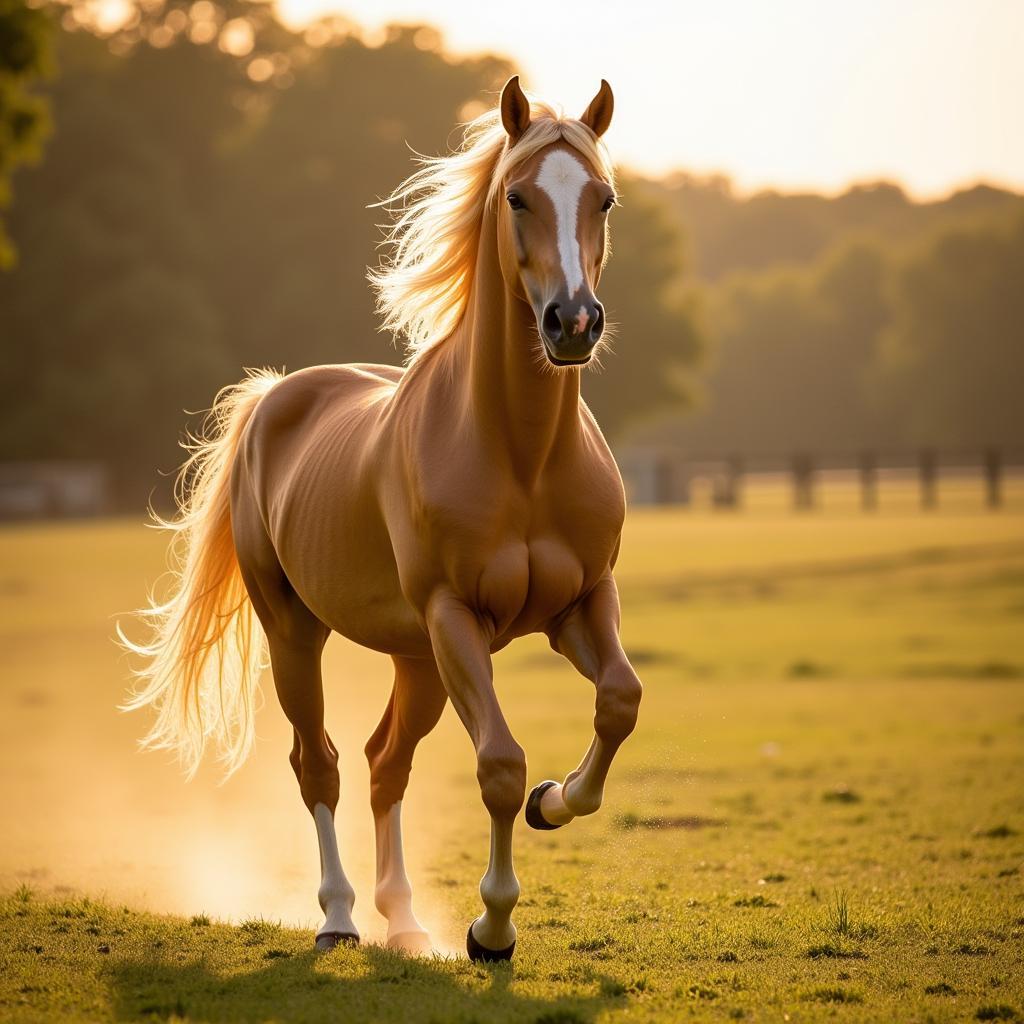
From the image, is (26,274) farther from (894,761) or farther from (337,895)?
Result: (337,895)

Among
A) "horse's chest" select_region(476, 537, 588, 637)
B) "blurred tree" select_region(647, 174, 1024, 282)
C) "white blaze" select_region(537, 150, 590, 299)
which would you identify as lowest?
"horse's chest" select_region(476, 537, 588, 637)

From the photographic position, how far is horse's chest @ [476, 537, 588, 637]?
16.7ft

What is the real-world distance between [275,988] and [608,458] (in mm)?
2114

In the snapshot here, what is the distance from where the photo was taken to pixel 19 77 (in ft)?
71.7

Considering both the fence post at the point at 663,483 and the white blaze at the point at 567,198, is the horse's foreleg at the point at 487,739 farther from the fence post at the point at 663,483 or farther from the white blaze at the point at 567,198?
the fence post at the point at 663,483

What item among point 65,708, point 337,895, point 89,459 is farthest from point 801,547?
point 89,459

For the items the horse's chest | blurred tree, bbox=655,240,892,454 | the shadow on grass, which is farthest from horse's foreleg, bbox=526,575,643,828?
blurred tree, bbox=655,240,892,454

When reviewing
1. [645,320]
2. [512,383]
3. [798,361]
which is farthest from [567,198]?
[798,361]

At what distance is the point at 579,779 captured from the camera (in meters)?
5.30

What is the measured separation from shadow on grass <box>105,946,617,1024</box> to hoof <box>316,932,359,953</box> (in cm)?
19

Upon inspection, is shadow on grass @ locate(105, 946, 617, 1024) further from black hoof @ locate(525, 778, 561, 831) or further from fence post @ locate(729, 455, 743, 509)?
fence post @ locate(729, 455, 743, 509)

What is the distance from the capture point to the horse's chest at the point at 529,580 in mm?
5082

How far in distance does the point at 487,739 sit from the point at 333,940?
1.37 metres

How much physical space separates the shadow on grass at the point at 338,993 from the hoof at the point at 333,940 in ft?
0.61
